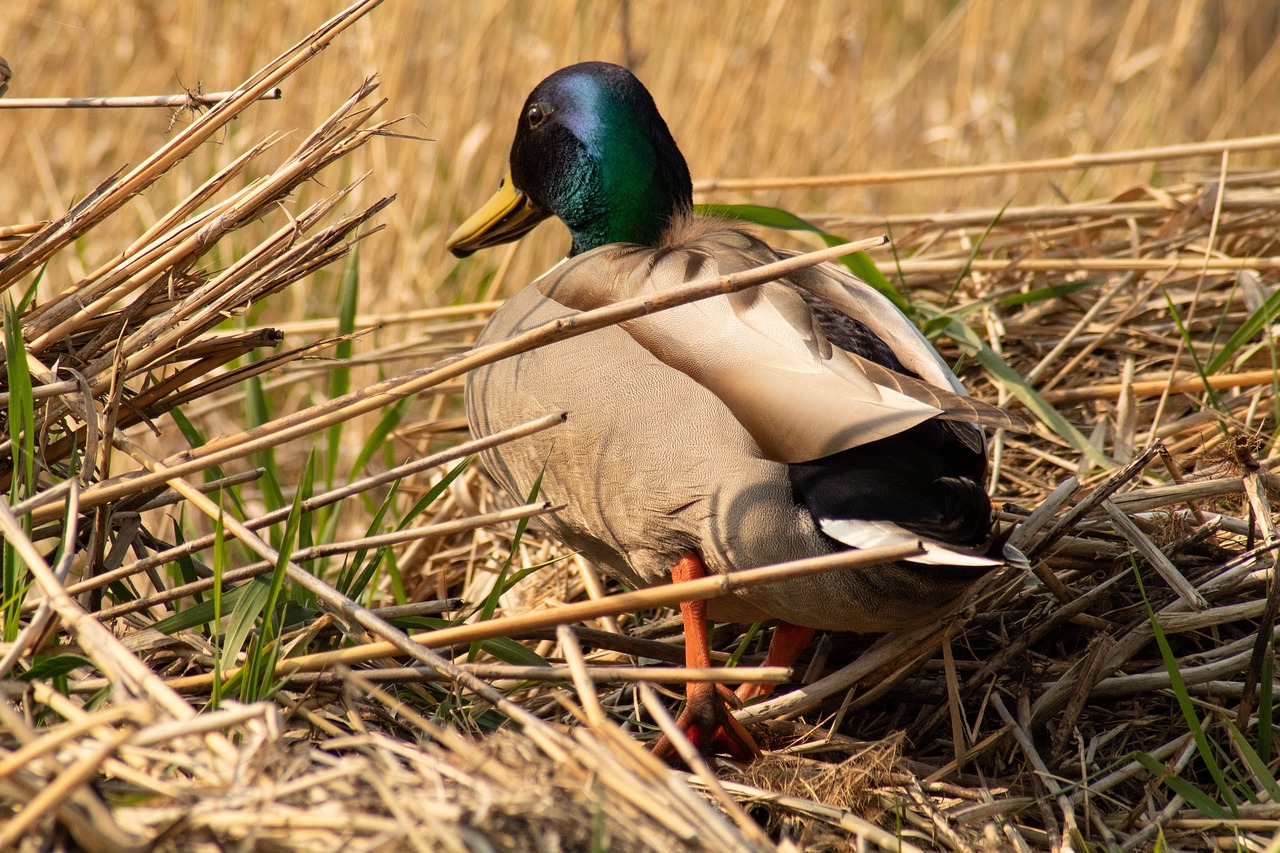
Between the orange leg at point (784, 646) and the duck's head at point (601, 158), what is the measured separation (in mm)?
996

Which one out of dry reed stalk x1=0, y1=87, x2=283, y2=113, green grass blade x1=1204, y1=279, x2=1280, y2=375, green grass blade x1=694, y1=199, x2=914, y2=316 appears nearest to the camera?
dry reed stalk x1=0, y1=87, x2=283, y2=113

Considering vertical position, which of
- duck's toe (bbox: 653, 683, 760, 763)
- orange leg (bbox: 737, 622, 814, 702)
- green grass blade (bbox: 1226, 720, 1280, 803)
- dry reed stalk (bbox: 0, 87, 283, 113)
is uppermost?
dry reed stalk (bbox: 0, 87, 283, 113)

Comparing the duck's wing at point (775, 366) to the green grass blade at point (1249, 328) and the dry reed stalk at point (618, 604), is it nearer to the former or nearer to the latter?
the dry reed stalk at point (618, 604)

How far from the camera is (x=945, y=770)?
6.87 ft

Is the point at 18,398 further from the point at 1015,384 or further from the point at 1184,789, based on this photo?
the point at 1015,384

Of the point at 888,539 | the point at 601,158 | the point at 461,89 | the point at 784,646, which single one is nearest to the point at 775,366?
the point at 888,539

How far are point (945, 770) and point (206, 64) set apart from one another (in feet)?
13.6

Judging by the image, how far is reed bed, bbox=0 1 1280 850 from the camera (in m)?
1.37

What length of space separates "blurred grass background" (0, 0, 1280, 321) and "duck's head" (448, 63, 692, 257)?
1.27 m

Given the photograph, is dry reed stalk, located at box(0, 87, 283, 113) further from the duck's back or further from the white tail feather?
the white tail feather

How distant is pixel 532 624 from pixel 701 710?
520 millimetres

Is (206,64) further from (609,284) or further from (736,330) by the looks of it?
(736,330)

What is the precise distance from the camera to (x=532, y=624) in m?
1.71

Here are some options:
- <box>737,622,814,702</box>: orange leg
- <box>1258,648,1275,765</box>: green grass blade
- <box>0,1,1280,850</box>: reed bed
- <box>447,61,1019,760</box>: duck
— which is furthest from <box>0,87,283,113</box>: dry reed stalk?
<box>1258,648,1275,765</box>: green grass blade
